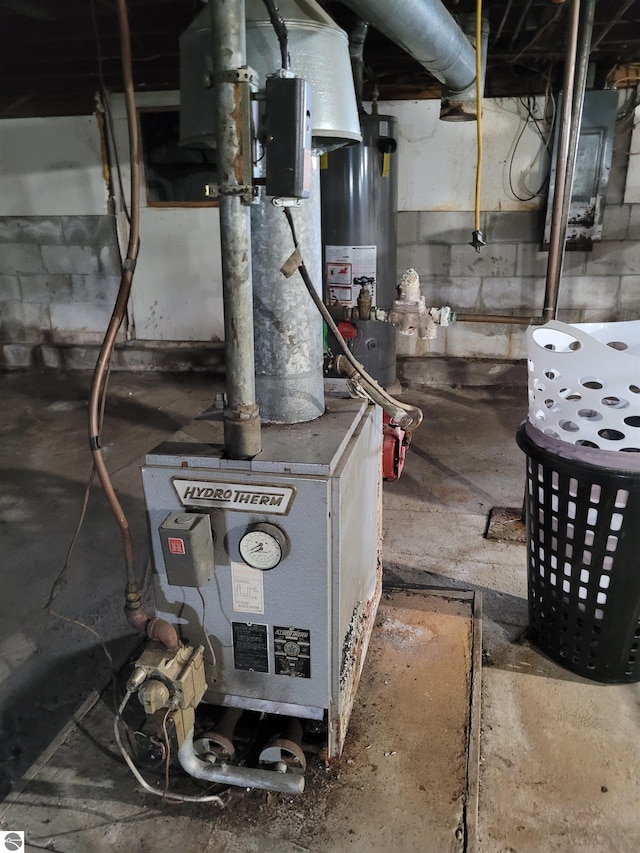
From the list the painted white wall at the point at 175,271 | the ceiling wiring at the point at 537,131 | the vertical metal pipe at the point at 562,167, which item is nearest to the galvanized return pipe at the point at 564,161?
the vertical metal pipe at the point at 562,167

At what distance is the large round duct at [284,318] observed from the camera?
3.33ft

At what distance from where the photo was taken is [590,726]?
3.99 ft

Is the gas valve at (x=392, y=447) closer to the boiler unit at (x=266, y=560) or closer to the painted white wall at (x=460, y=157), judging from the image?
the boiler unit at (x=266, y=560)

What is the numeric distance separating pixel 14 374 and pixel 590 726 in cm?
446

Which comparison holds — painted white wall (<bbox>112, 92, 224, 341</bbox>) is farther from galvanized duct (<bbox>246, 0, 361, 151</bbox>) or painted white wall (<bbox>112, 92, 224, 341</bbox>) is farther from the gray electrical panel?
galvanized duct (<bbox>246, 0, 361, 151</bbox>)

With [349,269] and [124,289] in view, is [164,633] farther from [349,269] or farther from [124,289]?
[349,269]

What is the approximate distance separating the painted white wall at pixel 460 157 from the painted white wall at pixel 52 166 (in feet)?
6.52

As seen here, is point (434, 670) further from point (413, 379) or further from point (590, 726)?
point (413, 379)

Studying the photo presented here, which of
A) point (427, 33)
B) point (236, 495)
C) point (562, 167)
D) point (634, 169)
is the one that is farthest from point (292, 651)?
Answer: point (634, 169)

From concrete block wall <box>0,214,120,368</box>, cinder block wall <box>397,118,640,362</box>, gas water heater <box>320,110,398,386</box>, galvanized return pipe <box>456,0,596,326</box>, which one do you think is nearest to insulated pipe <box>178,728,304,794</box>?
galvanized return pipe <box>456,0,596,326</box>

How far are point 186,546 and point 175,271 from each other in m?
3.61

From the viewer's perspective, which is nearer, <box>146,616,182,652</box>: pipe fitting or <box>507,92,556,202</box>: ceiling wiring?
<box>146,616,182,652</box>: pipe fitting

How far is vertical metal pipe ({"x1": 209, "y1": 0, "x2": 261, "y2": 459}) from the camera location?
→ 0.81 meters

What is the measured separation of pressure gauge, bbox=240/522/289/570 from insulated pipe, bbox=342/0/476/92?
1.14m
